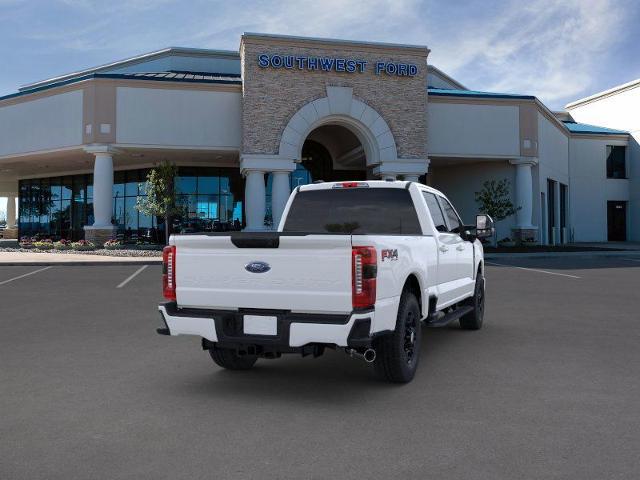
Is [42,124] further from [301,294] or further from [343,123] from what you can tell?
[301,294]

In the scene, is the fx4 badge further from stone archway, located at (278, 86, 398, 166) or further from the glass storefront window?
the glass storefront window

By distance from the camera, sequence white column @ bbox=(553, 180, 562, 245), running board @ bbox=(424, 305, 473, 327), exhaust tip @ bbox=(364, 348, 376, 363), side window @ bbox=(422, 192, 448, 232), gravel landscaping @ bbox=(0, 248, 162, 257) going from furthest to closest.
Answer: white column @ bbox=(553, 180, 562, 245) → gravel landscaping @ bbox=(0, 248, 162, 257) → side window @ bbox=(422, 192, 448, 232) → running board @ bbox=(424, 305, 473, 327) → exhaust tip @ bbox=(364, 348, 376, 363)

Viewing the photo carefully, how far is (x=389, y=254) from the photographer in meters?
5.31

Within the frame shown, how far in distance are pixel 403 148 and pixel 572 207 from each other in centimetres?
1832

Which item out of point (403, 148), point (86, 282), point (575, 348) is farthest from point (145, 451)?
point (403, 148)

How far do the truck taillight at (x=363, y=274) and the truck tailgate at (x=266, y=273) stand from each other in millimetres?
49

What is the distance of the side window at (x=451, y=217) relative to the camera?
8086mm

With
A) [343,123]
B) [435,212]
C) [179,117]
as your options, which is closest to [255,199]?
[179,117]

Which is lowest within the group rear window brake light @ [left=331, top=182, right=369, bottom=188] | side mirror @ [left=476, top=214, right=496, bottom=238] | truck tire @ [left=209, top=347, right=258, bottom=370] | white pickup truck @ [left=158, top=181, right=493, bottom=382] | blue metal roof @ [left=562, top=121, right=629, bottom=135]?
truck tire @ [left=209, top=347, right=258, bottom=370]

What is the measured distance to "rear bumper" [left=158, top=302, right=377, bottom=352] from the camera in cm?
491

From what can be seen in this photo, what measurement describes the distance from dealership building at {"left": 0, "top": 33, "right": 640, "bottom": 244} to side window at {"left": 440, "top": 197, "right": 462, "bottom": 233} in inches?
789

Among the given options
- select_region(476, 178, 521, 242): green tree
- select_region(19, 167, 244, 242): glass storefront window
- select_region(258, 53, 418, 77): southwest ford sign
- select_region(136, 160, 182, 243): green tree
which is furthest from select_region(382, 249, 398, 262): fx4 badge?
select_region(19, 167, 244, 242): glass storefront window

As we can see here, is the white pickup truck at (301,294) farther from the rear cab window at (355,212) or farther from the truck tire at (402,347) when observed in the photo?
the rear cab window at (355,212)

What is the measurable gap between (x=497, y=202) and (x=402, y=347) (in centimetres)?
2655
